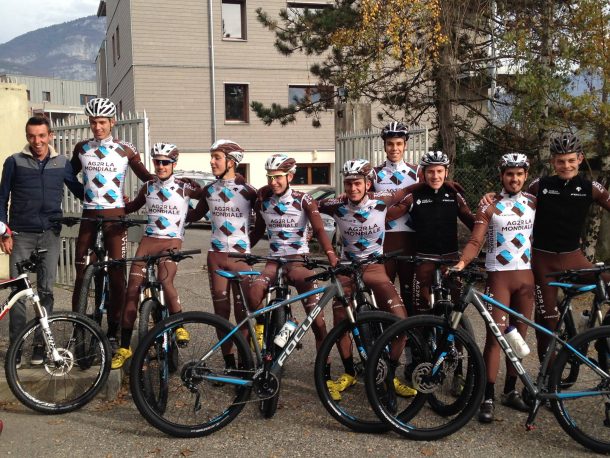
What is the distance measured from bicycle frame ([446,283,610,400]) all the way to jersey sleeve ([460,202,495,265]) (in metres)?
0.30

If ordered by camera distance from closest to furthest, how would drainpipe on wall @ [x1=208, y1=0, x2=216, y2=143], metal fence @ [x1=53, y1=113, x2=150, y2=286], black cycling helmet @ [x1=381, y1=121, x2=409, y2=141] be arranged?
black cycling helmet @ [x1=381, y1=121, x2=409, y2=141] → metal fence @ [x1=53, y1=113, x2=150, y2=286] → drainpipe on wall @ [x1=208, y1=0, x2=216, y2=143]

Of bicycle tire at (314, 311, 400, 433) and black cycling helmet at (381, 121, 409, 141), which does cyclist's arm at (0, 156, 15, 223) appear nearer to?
bicycle tire at (314, 311, 400, 433)

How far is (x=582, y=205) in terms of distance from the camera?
5.32 metres

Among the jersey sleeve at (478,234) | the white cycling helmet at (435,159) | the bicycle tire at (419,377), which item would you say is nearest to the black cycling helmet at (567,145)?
the jersey sleeve at (478,234)

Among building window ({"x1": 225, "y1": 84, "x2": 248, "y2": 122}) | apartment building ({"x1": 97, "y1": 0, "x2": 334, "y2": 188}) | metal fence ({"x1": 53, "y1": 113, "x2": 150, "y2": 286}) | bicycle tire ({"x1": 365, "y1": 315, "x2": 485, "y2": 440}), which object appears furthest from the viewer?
building window ({"x1": 225, "y1": 84, "x2": 248, "y2": 122})

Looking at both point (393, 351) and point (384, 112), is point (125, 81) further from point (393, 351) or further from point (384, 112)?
point (393, 351)

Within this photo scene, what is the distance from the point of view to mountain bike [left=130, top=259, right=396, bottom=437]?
4.61 m

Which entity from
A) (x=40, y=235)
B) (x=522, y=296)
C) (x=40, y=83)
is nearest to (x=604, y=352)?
(x=522, y=296)

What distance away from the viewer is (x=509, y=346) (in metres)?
4.71

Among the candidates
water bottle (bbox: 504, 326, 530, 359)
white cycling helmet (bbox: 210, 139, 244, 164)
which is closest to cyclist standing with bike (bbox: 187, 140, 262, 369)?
white cycling helmet (bbox: 210, 139, 244, 164)

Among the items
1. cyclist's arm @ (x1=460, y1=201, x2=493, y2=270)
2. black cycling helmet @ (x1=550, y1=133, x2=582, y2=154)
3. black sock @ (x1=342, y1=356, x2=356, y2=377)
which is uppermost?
black cycling helmet @ (x1=550, y1=133, x2=582, y2=154)

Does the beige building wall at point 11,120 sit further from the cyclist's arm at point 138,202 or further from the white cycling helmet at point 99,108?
the cyclist's arm at point 138,202

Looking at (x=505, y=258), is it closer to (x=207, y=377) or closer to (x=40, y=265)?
(x=207, y=377)

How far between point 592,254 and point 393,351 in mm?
6320
